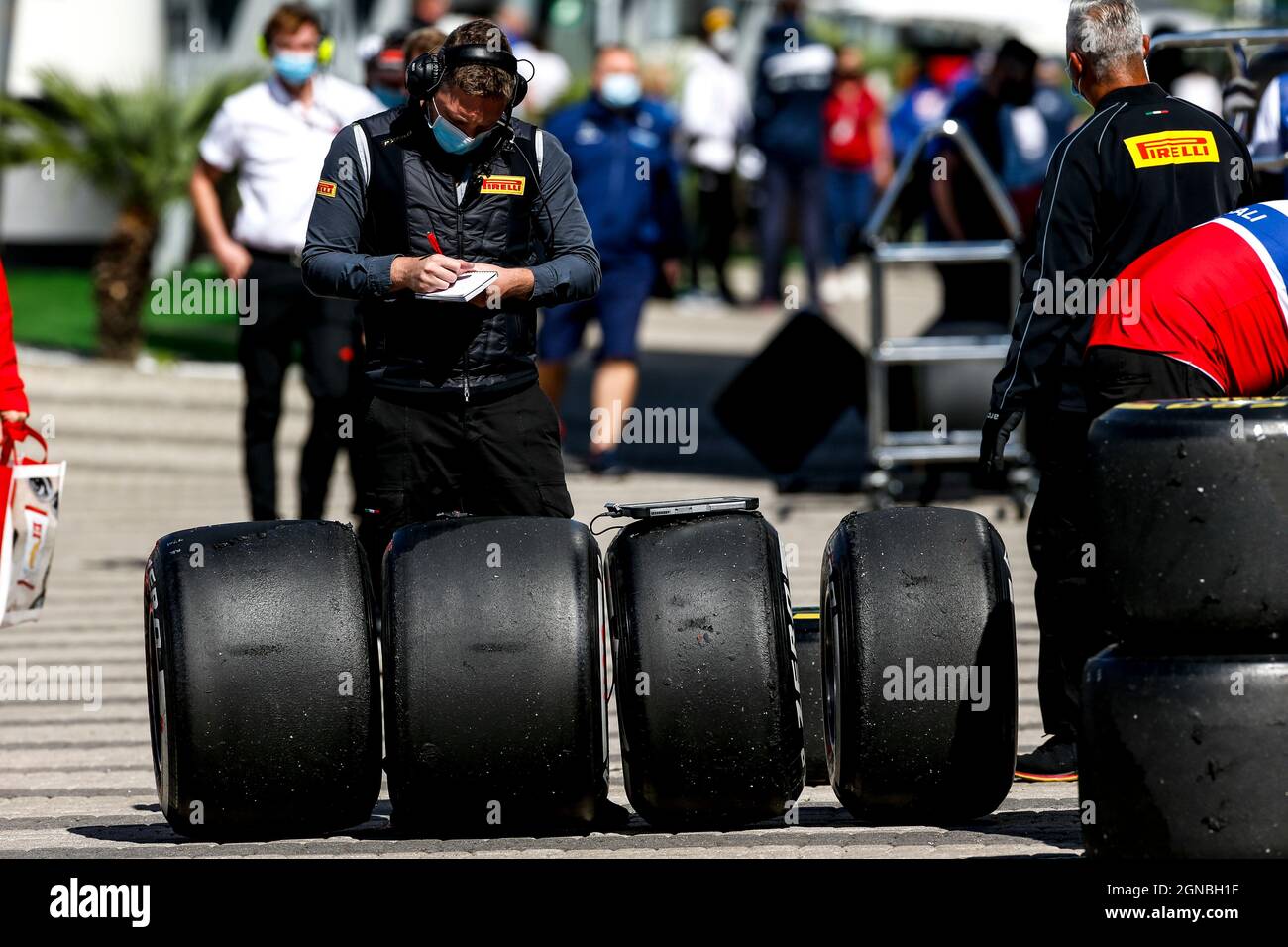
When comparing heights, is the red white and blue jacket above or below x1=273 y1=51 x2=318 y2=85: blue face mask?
below

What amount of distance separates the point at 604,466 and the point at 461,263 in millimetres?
6615

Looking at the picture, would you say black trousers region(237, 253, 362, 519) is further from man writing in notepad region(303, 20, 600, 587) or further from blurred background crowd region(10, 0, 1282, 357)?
man writing in notepad region(303, 20, 600, 587)

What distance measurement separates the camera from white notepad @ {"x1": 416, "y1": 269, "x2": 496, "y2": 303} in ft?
18.4

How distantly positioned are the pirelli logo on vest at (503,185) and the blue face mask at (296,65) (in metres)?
3.45

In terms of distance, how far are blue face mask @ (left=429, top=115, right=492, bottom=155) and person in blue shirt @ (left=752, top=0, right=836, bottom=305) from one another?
10963 millimetres

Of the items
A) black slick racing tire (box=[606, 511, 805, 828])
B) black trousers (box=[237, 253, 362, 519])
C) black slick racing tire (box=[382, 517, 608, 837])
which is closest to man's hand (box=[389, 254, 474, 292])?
black slick racing tire (box=[382, 517, 608, 837])

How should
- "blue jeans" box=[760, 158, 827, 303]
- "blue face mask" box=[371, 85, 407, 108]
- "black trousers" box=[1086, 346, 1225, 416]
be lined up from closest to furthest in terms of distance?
"black trousers" box=[1086, 346, 1225, 416] < "blue face mask" box=[371, 85, 407, 108] < "blue jeans" box=[760, 158, 827, 303]

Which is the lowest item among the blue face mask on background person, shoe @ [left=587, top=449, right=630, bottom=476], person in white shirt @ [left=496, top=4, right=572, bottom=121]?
shoe @ [left=587, top=449, right=630, bottom=476]

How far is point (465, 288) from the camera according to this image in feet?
18.4

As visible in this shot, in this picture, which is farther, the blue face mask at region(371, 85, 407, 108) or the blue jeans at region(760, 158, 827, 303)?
the blue jeans at region(760, 158, 827, 303)

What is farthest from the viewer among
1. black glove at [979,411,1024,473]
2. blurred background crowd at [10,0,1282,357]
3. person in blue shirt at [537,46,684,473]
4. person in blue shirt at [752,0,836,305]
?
person in blue shirt at [752,0,836,305]

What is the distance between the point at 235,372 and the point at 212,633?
897 cm

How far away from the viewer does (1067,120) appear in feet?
49.2

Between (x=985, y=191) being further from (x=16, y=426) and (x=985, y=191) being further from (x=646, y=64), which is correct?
(x=646, y=64)
